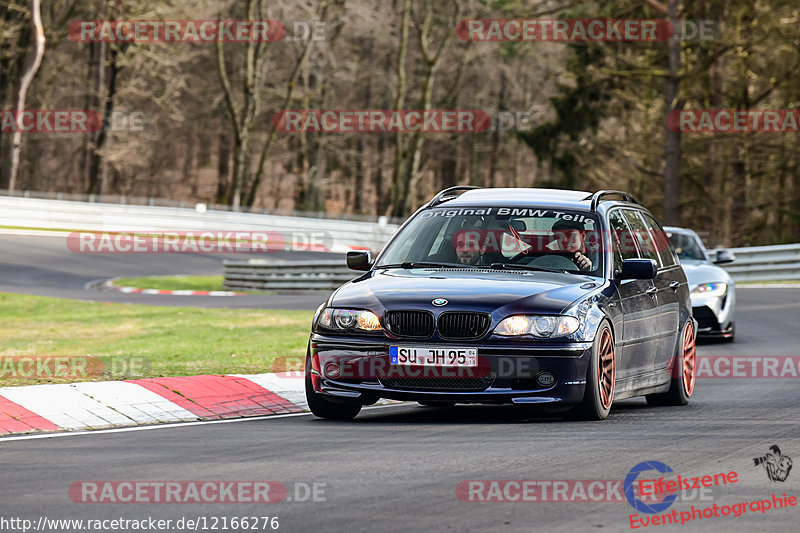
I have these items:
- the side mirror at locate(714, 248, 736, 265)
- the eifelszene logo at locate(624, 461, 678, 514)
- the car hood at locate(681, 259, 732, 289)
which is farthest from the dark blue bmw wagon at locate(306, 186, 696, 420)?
the side mirror at locate(714, 248, 736, 265)

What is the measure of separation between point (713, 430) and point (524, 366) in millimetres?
1399

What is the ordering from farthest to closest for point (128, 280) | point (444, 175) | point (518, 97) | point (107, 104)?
point (444, 175)
point (518, 97)
point (107, 104)
point (128, 280)

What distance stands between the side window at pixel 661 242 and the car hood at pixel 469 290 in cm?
190

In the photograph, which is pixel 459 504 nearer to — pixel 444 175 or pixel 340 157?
pixel 340 157

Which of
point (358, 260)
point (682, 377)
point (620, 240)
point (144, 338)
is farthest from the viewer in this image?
point (144, 338)

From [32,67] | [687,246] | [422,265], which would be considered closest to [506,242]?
[422,265]

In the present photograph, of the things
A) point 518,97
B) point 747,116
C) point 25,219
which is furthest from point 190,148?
point 747,116

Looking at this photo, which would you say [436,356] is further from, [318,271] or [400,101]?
[400,101]

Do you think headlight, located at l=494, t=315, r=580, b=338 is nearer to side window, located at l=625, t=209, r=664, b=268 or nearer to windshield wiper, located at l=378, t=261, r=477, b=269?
windshield wiper, located at l=378, t=261, r=477, b=269

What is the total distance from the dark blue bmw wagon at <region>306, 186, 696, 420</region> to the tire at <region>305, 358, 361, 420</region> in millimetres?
11

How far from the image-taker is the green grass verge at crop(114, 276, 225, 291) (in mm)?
30391

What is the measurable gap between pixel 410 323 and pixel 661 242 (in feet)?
11.6

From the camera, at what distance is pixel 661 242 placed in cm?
1141

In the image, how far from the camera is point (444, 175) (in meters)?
82.5
